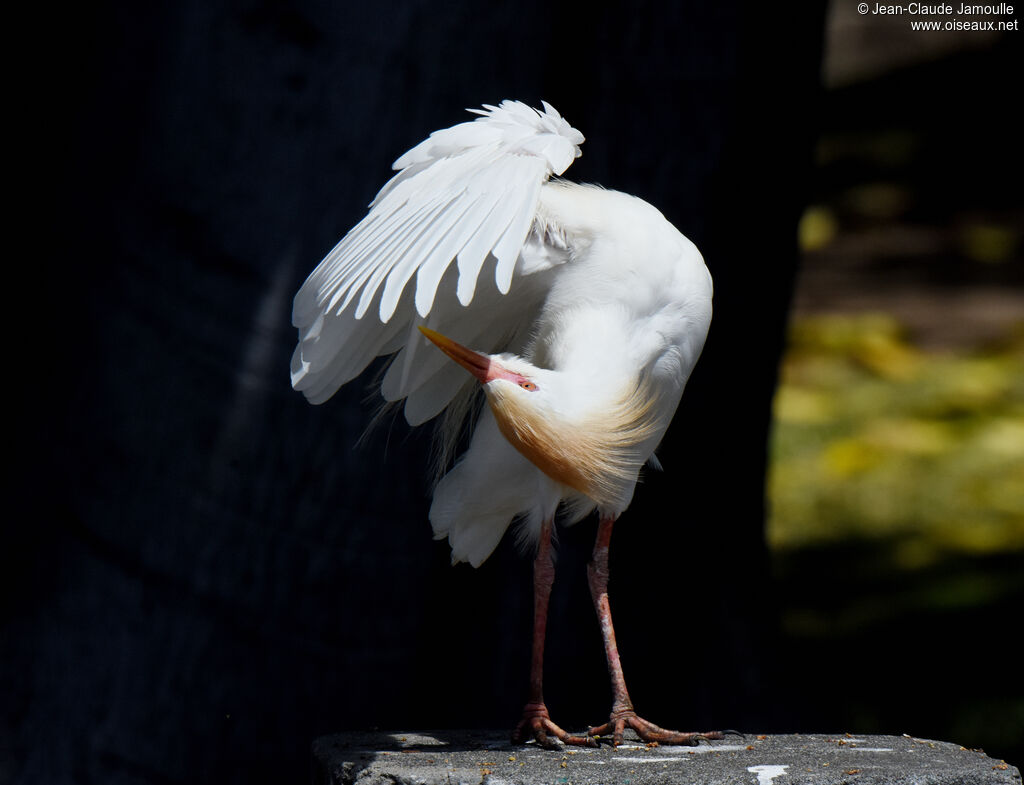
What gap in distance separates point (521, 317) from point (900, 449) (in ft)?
15.2

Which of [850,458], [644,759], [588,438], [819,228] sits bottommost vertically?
[644,759]

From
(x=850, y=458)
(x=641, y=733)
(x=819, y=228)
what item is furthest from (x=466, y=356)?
(x=819, y=228)

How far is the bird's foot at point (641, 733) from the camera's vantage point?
3064 millimetres

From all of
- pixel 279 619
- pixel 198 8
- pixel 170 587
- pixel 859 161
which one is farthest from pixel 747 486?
pixel 859 161

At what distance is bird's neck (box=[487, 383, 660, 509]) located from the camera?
2674 millimetres

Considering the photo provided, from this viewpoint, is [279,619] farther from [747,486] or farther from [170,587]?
[747,486]

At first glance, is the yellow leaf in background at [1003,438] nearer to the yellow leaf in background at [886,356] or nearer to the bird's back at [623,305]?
the yellow leaf in background at [886,356]

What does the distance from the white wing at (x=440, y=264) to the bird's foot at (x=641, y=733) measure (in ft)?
2.98

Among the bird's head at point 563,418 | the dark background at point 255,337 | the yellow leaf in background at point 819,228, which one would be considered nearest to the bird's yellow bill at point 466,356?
the bird's head at point 563,418

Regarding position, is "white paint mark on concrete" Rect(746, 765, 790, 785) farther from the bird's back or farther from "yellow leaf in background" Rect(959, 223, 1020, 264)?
"yellow leaf in background" Rect(959, 223, 1020, 264)

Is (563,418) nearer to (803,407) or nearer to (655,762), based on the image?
(655,762)

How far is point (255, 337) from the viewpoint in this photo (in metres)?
3.32

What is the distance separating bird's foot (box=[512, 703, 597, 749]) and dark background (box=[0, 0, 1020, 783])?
61cm

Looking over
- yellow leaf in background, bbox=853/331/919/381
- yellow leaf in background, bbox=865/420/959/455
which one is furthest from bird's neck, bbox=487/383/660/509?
yellow leaf in background, bbox=853/331/919/381
